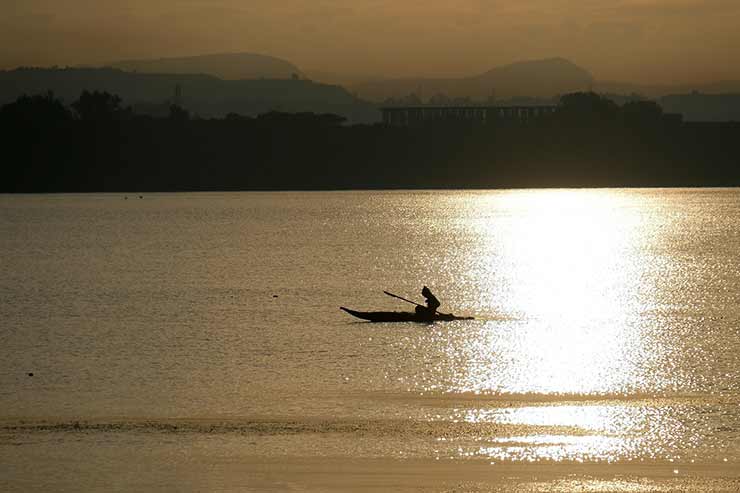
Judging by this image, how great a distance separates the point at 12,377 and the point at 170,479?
47.3 feet

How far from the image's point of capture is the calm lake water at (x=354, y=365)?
28438 millimetres

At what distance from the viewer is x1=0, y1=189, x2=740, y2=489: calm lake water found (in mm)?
28438

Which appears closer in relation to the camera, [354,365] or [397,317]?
[354,365]

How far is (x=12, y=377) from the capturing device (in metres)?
38.5

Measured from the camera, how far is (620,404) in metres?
33.6

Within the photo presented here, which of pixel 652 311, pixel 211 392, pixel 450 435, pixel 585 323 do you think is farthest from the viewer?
pixel 652 311

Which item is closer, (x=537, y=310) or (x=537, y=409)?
(x=537, y=409)

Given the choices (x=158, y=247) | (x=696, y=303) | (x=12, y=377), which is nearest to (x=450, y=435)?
(x=12, y=377)

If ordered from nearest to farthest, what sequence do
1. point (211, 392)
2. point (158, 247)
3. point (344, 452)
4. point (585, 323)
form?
point (344, 452), point (211, 392), point (585, 323), point (158, 247)

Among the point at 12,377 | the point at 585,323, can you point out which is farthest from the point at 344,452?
the point at 585,323

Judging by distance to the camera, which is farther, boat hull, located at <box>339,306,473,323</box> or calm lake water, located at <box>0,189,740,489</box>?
boat hull, located at <box>339,306,473,323</box>

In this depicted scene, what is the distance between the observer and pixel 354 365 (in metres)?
41.4

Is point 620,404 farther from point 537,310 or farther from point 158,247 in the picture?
point 158,247

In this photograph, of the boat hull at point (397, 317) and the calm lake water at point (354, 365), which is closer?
the calm lake water at point (354, 365)
